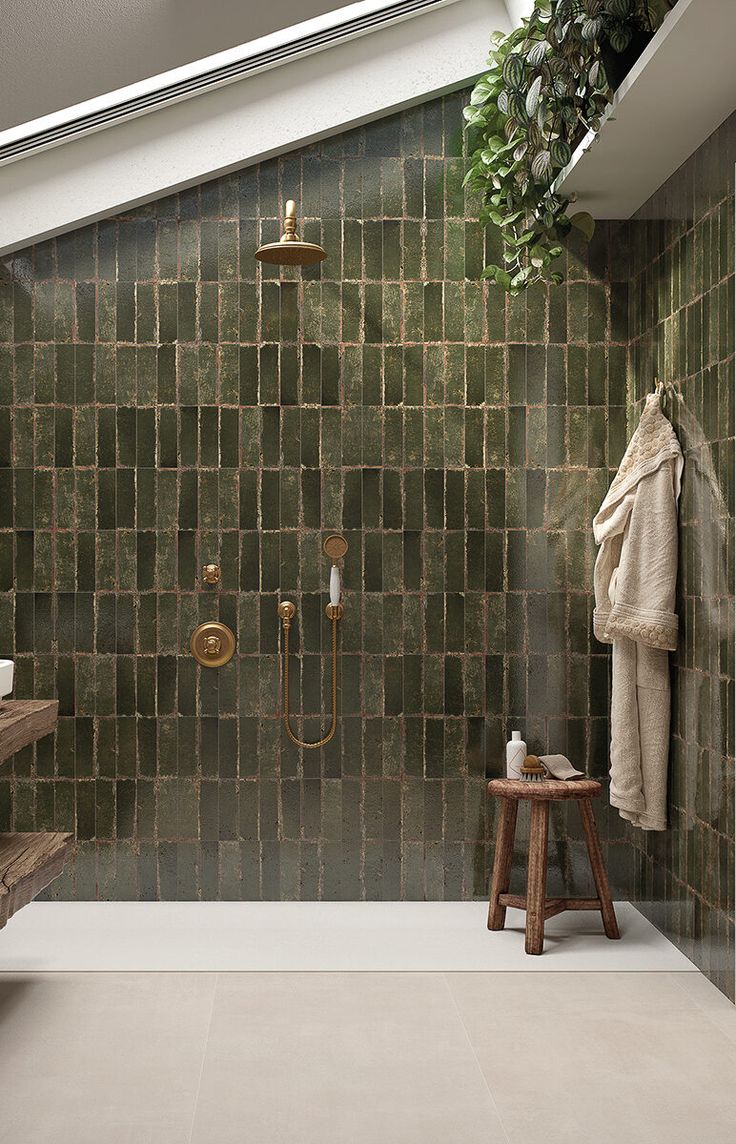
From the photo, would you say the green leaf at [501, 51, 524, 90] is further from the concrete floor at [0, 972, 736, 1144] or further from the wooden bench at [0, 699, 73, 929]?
the concrete floor at [0, 972, 736, 1144]

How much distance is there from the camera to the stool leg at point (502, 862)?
12.7 ft

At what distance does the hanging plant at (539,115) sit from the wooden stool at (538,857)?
170 centimetres

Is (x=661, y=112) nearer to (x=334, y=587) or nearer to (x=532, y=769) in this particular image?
(x=334, y=587)

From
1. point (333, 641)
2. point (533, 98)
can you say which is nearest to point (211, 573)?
point (333, 641)

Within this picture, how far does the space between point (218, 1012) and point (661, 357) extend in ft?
8.21

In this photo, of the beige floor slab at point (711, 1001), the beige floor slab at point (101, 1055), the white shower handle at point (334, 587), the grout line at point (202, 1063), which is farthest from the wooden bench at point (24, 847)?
the beige floor slab at point (711, 1001)

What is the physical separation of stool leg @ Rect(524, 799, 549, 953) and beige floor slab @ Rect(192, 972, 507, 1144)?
1.18ft

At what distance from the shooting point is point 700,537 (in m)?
3.49

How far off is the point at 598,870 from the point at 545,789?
36 centimetres

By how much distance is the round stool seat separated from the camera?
146 inches

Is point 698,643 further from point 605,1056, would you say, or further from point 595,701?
point 605,1056

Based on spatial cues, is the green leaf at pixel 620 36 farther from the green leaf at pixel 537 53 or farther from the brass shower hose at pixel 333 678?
the brass shower hose at pixel 333 678

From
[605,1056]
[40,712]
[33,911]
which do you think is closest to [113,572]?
[40,712]

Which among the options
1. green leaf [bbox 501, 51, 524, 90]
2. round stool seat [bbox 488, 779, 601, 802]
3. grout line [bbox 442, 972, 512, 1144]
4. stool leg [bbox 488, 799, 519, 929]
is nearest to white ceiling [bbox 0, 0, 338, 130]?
green leaf [bbox 501, 51, 524, 90]
